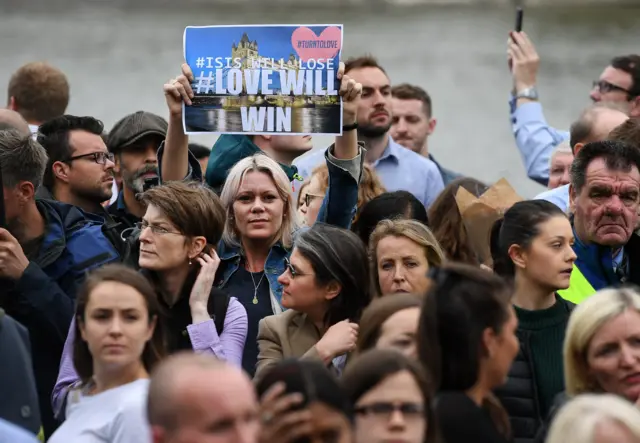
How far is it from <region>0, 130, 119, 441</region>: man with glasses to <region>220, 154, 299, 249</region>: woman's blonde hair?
534mm

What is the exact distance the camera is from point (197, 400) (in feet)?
13.2

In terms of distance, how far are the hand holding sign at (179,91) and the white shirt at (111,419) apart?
1866 mm

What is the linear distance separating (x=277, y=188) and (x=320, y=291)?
2.46 feet

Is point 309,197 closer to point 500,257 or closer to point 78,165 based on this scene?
point 78,165

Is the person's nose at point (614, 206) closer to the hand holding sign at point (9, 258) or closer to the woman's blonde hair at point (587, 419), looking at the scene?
the woman's blonde hair at point (587, 419)

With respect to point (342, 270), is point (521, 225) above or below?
above

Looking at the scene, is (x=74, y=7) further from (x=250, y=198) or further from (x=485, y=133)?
(x=250, y=198)

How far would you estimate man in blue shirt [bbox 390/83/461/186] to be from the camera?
33.9 feet

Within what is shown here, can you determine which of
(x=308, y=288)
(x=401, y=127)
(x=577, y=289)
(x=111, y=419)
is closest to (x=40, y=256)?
(x=308, y=288)

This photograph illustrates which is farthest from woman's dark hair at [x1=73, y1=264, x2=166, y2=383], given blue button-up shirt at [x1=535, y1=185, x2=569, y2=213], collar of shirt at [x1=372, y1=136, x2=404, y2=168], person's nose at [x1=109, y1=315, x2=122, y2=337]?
collar of shirt at [x1=372, y1=136, x2=404, y2=168]

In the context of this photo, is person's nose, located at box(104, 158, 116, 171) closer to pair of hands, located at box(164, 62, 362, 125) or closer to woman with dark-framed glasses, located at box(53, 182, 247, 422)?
pair of hands, located at box(164, 62, 362, 125)

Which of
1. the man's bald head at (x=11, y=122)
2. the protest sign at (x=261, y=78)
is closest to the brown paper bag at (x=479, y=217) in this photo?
the protest sign at (x=261, y=78)

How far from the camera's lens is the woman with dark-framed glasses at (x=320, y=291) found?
638 centimetres

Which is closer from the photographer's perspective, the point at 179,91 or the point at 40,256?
the point at 40,256
